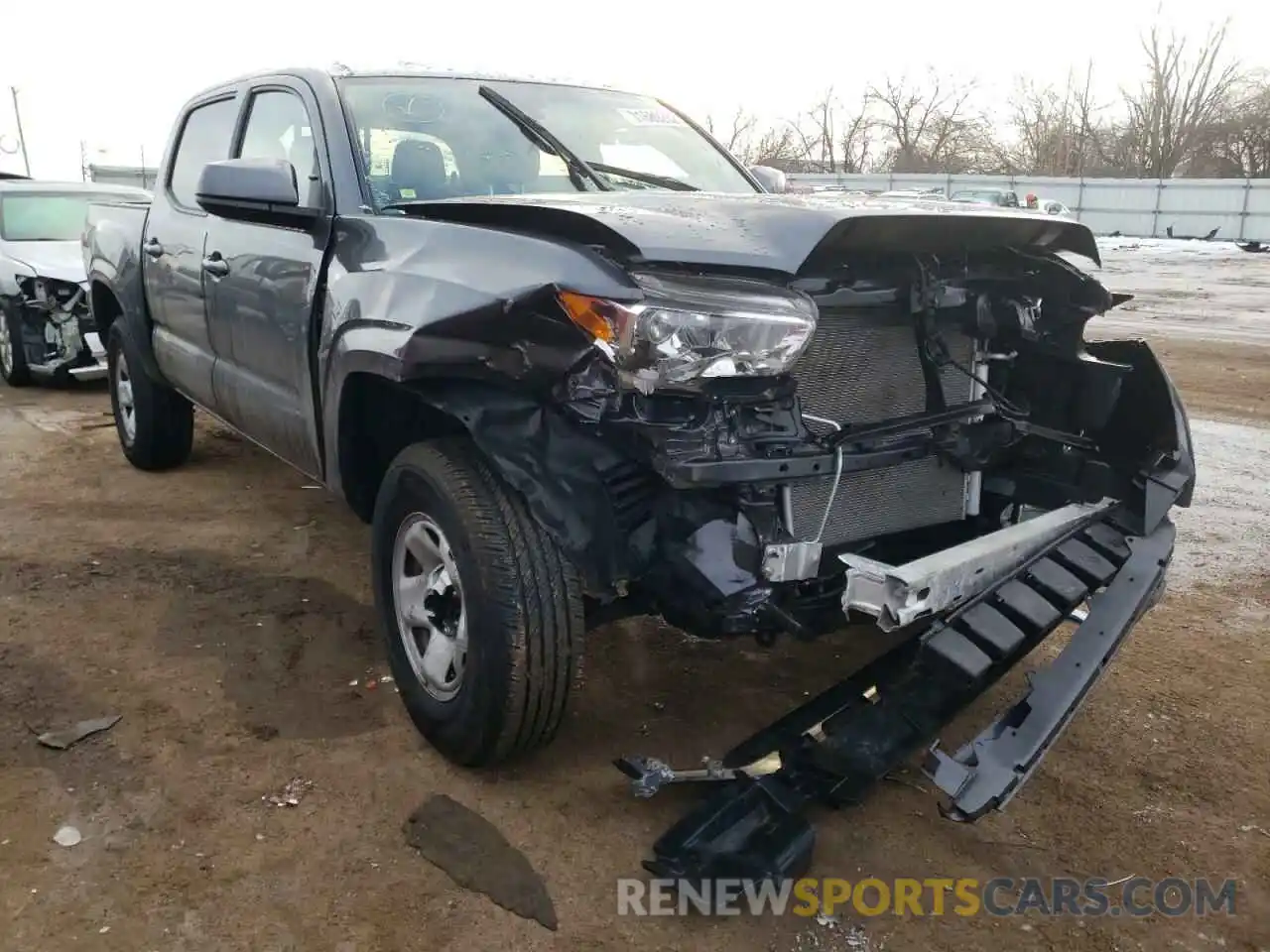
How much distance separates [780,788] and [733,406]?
3.03ft

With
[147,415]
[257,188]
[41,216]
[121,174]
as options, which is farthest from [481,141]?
[121,174]

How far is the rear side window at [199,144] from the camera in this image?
451 centimetres

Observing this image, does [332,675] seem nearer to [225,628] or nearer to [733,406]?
[225,628]

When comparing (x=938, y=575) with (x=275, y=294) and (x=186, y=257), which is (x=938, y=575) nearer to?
(x=275, y=294)

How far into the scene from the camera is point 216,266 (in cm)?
406

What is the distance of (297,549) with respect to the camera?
474 cm

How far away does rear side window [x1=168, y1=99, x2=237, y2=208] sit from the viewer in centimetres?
451

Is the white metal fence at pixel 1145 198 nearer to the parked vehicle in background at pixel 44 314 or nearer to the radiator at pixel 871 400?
the parked vehicle in background at pixel 44 314

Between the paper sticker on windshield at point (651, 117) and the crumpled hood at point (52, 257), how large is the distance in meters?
5.58

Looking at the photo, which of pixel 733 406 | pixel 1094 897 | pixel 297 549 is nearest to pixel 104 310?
pixel 297 549

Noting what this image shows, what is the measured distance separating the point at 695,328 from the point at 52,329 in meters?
7.95

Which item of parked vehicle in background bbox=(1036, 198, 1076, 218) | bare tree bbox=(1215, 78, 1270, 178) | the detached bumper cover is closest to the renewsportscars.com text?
the detached bumper cover

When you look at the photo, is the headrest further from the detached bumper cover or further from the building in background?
the building in background

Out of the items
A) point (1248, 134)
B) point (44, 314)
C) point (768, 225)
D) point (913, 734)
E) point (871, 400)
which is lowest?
point (913, 734)
